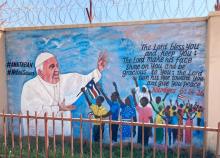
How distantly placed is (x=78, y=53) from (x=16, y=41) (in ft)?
4.76

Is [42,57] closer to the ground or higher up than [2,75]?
higher up

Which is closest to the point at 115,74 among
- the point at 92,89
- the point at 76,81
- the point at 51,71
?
the point at 92,89

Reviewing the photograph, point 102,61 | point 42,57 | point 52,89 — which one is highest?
point 42,57

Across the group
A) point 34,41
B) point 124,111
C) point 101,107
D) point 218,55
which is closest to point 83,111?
point 101,107

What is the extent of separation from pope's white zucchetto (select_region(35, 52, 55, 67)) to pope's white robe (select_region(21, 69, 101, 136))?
0.30 meters

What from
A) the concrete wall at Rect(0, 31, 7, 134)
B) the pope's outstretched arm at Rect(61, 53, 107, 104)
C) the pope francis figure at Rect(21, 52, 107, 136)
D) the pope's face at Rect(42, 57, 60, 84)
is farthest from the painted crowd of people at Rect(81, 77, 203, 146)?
the concrete wall at Rect(0, 31, 7, 134)

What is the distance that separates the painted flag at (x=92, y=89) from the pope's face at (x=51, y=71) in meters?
0.67

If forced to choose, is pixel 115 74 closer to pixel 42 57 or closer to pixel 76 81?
pixel 76 81

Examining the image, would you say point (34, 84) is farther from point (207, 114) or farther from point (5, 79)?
point (207, 114)

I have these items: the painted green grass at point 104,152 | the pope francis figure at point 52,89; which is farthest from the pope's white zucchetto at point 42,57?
the painted green grass at point 104,152

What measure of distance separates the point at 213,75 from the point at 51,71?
10.1 feet

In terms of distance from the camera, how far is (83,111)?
5930 mm

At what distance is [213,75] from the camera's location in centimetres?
492

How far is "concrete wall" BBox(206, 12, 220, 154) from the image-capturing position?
15.9 feet
